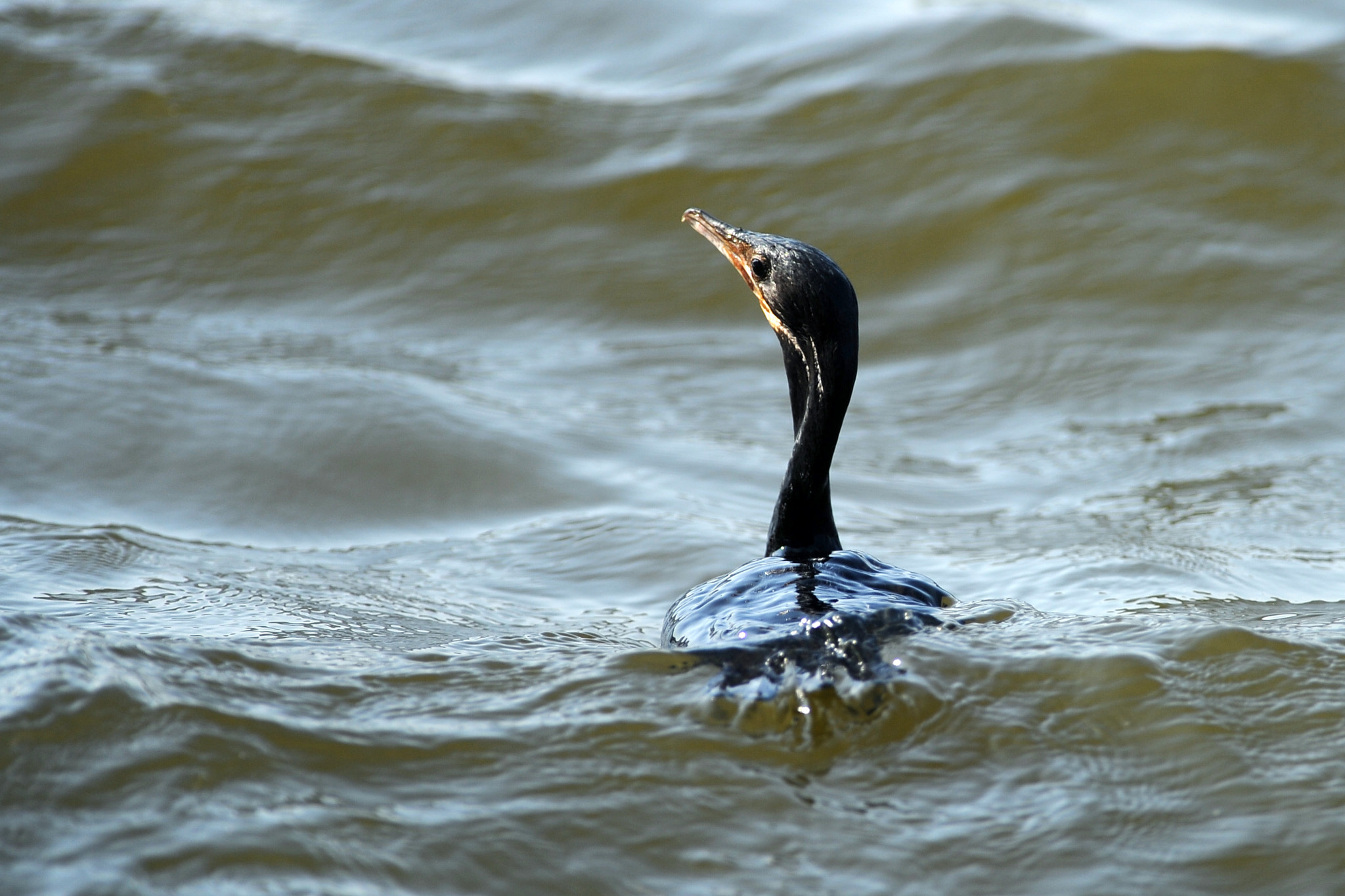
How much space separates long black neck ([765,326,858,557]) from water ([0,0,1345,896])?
50cm

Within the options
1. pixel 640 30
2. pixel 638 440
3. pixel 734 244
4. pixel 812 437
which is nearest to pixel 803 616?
pixel 812 437

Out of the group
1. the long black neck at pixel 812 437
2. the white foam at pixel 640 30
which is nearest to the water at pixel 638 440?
the white foam at pixel 640 30

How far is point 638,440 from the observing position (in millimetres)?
A: 5320

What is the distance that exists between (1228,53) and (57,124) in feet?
20.8

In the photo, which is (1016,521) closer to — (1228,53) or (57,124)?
(1228,53)

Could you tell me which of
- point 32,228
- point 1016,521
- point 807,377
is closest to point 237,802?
point 807,377

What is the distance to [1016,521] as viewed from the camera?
15.2 feet

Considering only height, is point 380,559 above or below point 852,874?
below

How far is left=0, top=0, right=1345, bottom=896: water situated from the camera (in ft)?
7.25

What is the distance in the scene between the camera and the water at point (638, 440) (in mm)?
2209

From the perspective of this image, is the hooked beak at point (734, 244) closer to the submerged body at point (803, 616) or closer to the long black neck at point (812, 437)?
the long black neck at point (812, 437)

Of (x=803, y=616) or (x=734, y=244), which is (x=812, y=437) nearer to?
(x=734, y=244)

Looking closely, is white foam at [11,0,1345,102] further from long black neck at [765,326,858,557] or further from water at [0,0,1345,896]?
long black neck at [765,326,858,557]

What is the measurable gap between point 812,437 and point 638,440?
6.80ft
